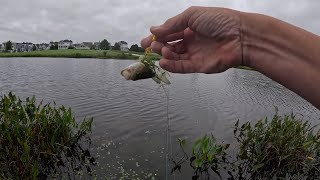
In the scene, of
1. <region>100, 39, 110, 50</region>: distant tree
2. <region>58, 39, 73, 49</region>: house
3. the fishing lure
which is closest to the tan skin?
the fishing lure

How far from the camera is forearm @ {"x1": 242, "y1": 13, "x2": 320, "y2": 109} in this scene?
8.59 feet

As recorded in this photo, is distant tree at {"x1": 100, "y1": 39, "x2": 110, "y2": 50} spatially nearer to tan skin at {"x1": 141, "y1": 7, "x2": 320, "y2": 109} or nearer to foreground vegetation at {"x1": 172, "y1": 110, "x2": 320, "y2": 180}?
foreground vegetation at {"x1": 172, "y1": 110, "x2": 320, "y2": 180}

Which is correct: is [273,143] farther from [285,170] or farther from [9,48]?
[9,48]

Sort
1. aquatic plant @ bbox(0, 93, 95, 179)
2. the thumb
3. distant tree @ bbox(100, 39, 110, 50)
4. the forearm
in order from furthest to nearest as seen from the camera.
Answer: distant tree @ bbox(100, 39, 110, 50), aquatic plant @ bbox(0, 93, 95, 179), the thumb, the forearm

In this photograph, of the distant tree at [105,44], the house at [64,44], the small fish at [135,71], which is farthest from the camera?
the house at [64,44]

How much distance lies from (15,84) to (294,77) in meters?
30.2

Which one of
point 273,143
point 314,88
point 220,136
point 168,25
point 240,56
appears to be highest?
point 168,25

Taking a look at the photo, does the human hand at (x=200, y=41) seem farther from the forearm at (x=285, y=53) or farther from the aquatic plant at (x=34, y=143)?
the aquatic plant at (x=34, y=143)

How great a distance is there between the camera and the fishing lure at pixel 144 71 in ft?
13.6

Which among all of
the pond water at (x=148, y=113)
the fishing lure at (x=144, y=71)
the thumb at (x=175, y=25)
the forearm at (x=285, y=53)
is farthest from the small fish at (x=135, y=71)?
the pond water at (x=148, y=113)

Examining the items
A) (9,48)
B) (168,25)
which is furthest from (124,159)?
(9,48)

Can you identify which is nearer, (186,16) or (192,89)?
(186,16)

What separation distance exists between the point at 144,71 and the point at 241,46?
1672 mm

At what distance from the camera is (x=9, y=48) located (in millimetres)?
142250
